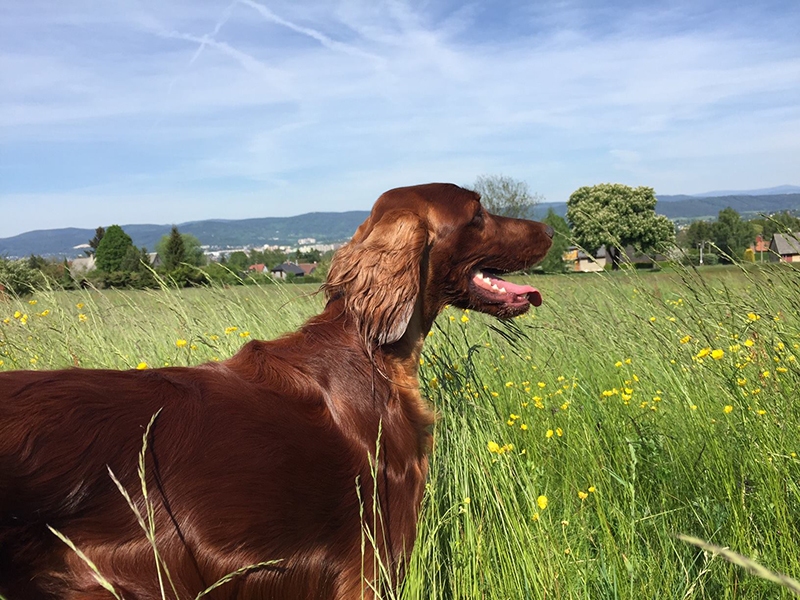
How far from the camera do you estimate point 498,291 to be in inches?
98.7

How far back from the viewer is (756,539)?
185 centimetres

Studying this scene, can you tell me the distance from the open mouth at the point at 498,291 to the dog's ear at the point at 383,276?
0.35 meters

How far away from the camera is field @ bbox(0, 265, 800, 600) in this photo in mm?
1787

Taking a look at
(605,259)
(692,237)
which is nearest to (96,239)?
(605,259)

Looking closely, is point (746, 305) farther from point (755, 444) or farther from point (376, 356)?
point (376, 356)

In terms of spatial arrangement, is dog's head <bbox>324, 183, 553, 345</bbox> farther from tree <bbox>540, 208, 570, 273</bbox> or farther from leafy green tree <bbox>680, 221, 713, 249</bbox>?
leafy green tree <bbox>680, 221, 713, 249</bbox>

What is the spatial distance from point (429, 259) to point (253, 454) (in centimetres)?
108

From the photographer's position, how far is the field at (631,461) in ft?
5.86

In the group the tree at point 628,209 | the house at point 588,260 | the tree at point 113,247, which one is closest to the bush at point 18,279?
the house at point 588,260

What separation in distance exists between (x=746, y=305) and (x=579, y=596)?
4.61 ft

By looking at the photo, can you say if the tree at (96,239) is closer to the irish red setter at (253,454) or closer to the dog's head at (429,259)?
the dog's head at (429,259)

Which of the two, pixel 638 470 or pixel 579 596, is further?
pixel 638 470

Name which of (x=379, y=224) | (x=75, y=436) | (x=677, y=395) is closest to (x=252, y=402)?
(x=75, y=436)

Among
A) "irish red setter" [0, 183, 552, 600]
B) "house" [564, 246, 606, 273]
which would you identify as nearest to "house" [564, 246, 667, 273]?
"house" [564, 246, 606, 273]
